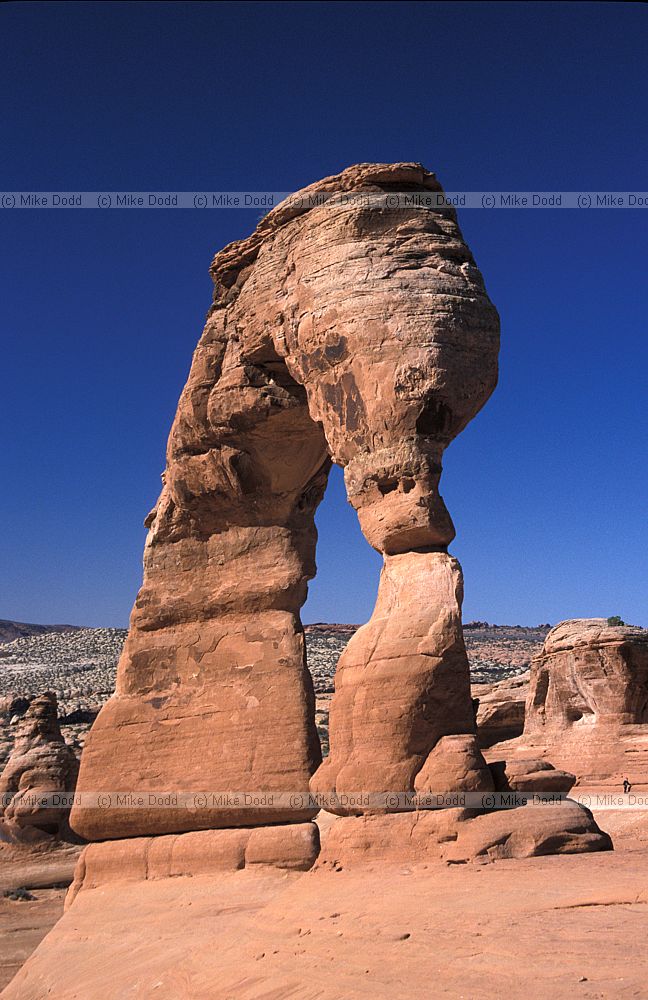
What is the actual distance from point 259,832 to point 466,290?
4873 mm

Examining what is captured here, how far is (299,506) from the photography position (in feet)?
33.2

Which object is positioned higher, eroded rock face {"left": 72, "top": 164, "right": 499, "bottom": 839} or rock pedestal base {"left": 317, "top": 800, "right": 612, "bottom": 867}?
eroded rock face {"left": 72, "top": 164, "right": 499, "bottom": 839}

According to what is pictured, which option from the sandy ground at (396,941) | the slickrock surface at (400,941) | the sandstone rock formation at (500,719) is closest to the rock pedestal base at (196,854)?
the sandy ground at (396,941)

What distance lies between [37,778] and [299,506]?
12.6m

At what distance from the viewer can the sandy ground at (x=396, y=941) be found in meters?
4.18

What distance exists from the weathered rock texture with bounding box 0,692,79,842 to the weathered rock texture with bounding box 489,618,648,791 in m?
8.87

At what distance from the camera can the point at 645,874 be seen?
5262mm

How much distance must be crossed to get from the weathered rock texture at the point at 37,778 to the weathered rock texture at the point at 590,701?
8869mm

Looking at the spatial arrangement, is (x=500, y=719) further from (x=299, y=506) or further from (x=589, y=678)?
(x=299, y=506)

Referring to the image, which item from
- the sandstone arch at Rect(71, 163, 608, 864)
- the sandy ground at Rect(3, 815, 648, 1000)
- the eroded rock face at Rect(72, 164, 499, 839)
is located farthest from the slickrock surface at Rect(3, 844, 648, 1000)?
the eroded rock face at Rect(72, 164, 499, 839)

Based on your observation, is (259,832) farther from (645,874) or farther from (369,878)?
(645,874)

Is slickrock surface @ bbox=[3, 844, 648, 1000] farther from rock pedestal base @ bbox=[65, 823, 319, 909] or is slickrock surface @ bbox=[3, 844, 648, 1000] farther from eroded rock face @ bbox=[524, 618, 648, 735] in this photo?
eroded rock face @ bbox=[524, 618, 648, 735]

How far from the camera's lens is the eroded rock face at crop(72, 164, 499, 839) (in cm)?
686

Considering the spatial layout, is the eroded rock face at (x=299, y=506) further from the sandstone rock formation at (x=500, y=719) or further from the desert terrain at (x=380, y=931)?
the sandstone rock formation at (x=500, y=719)
